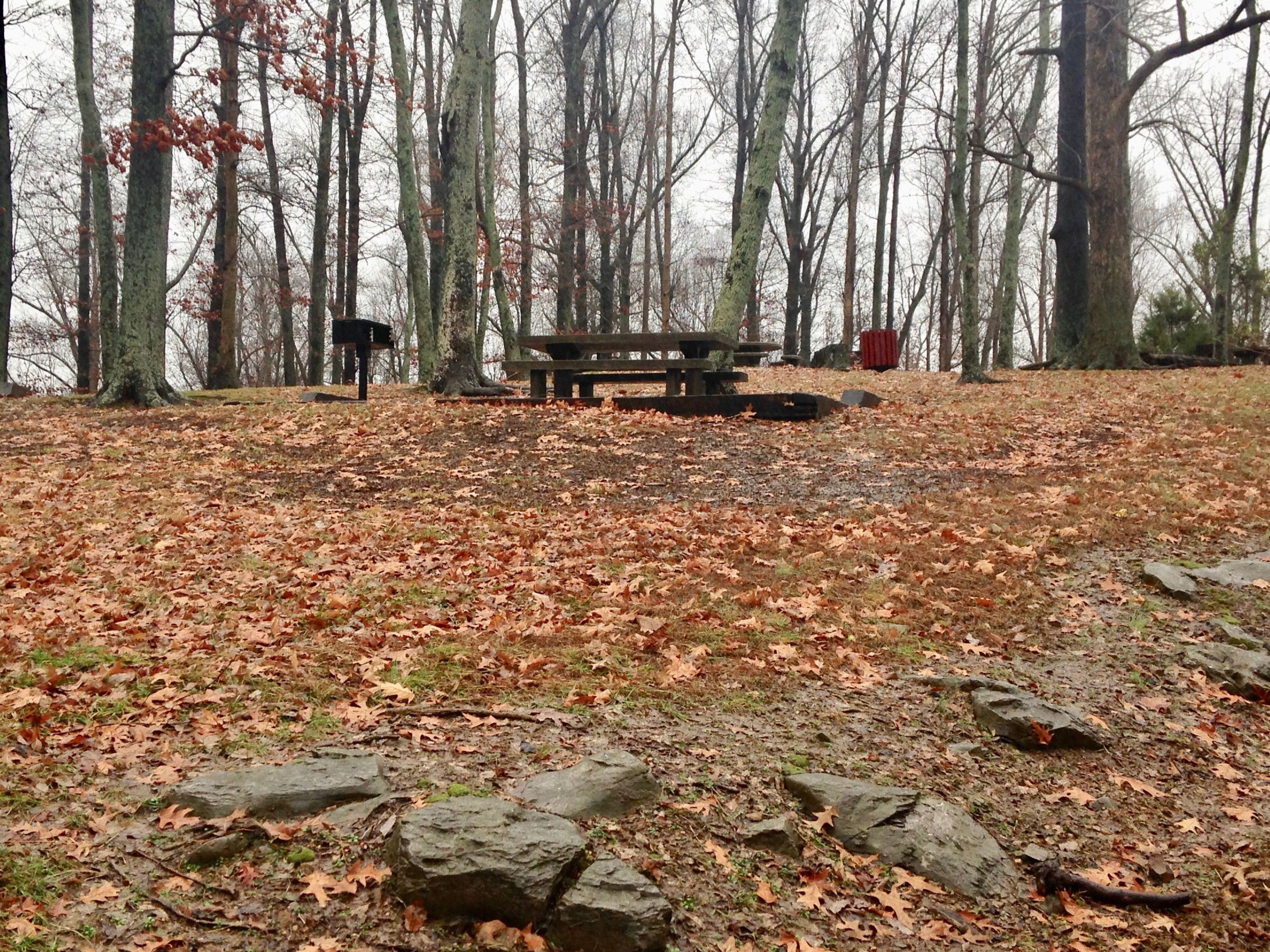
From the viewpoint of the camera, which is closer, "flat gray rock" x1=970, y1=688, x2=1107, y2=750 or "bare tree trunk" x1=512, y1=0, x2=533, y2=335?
"flat gray rock" x1=970, y1=688, x2=1107, y2=750

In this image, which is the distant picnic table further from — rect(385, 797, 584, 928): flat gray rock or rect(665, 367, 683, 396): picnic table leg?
rect(385, 797, 584, 928): flat gray rock

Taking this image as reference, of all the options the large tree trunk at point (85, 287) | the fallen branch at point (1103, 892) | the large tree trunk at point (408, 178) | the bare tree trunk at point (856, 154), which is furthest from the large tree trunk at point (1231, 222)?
the large tree trunk at point (85, 287)

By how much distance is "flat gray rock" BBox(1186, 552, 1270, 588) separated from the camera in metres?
6.01

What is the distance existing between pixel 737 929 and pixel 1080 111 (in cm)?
1907

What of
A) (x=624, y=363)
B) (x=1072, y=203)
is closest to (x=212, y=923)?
(x=624, y=363)

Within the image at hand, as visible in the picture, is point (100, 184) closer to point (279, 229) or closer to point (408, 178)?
point (408, 178)

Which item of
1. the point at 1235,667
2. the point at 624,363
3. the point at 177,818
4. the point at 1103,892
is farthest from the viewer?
the point at 624,363

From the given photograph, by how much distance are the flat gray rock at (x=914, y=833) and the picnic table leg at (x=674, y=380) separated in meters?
8.27

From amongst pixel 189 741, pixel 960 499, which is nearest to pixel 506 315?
pixel 960 499

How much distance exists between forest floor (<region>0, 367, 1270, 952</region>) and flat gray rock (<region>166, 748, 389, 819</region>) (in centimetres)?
10

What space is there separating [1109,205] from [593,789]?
16.0 m

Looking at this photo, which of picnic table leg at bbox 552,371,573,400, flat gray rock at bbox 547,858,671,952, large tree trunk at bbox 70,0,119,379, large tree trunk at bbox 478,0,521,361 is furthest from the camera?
large tree trunk at bbox 478,0,521,361

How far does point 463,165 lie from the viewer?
39.7 ft

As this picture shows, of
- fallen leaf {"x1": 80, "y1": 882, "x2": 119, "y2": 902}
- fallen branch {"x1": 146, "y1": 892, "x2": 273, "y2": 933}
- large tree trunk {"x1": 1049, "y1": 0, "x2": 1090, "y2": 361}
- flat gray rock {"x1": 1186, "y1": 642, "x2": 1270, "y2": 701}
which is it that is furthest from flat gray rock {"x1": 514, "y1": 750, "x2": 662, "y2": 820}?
large tree trunk {"x1": 1049, "y1": 0, "x2": 1090, "y2": 361}
